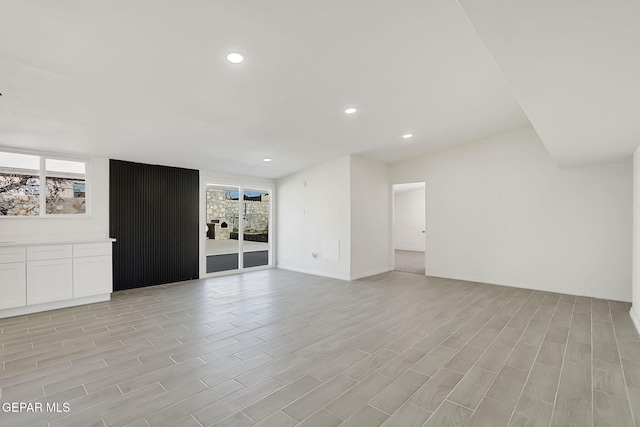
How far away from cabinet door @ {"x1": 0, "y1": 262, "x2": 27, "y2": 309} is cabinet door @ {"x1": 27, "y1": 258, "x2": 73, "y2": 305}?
0.19ft

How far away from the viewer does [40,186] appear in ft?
15.1

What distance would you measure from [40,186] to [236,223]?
3.55m

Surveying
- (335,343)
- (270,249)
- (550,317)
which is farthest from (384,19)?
(270,249)

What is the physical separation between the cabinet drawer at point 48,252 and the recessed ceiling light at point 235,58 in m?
3.88

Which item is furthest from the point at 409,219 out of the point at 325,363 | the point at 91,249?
the point at 91,249

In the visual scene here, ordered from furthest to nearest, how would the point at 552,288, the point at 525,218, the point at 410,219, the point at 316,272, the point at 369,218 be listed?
the point at 410,219
the point at 316,272
the point at 369,218
the point at 525,218
the point at 552,288

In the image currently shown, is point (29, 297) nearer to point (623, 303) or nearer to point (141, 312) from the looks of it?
point (141, 312)

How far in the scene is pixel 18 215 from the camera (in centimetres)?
440

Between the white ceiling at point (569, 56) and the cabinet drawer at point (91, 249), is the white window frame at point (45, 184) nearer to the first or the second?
the cabinet drawer at point (91, 249)

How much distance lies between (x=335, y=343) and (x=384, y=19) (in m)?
3.06

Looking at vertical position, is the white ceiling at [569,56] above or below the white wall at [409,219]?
above

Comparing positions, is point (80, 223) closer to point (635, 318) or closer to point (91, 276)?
point (91, 276)

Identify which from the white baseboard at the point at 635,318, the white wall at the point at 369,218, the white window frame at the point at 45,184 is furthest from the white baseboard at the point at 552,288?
the white window frame at the point at 45,184

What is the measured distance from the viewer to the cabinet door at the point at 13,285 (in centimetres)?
385
